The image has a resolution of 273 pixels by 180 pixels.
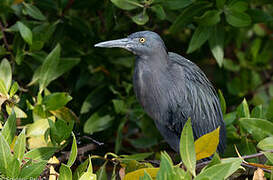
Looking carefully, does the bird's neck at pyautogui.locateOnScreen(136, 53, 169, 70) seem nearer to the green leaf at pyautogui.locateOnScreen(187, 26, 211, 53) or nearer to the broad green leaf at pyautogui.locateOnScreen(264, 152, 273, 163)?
the green leaf at pyautogui.locateOnScreen(187, 26, 211, 53)

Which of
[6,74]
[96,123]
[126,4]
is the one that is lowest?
[96,123]

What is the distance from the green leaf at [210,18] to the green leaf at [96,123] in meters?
0.88

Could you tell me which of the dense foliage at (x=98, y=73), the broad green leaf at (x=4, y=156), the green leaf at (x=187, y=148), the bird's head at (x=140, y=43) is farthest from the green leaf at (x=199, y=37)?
the broad green leaf at (x=4, y=156)

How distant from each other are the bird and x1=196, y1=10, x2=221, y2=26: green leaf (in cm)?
27

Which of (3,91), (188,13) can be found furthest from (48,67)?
(188,13)

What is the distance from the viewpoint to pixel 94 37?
2605 mm

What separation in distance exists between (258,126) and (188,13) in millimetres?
838

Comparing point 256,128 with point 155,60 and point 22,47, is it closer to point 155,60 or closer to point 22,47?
point 155,60

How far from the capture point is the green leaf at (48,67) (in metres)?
2.26

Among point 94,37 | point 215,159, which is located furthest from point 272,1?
point 215,159

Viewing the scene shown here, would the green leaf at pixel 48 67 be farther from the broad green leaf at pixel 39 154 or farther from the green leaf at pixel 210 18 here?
the green leaf at pixel 210 18

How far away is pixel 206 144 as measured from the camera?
1552 mm

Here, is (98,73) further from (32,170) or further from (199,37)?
(32,170)

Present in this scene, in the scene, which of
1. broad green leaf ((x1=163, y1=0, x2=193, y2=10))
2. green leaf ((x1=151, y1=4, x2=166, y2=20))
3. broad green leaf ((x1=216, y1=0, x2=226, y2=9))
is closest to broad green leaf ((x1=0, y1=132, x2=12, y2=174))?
green leaf ((x1=151, y1=4, x2=166, y2=20))
